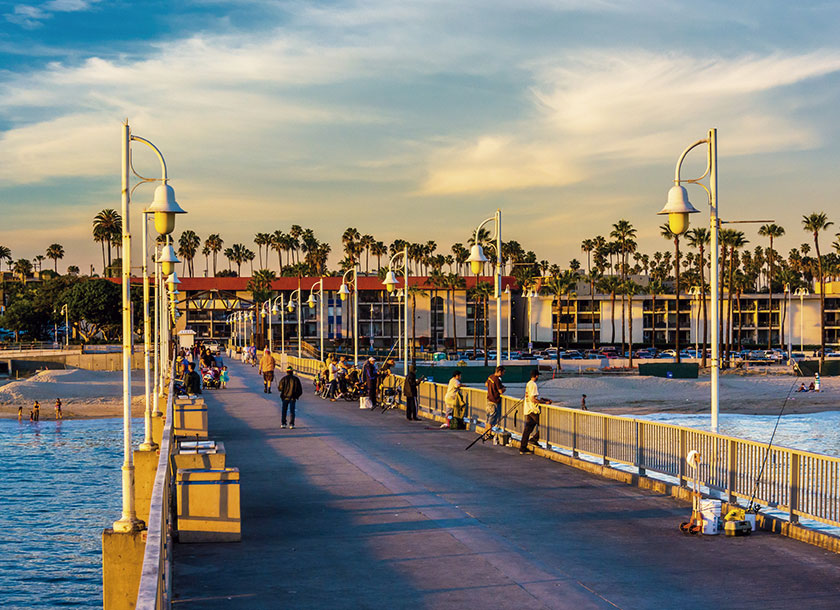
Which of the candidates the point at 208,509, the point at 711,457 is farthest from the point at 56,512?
the point at 711,457

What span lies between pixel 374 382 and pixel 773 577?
22936 mm

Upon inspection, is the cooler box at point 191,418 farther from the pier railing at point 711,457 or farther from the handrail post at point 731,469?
the handrail post at point 731,469

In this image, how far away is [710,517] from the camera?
39.1ft

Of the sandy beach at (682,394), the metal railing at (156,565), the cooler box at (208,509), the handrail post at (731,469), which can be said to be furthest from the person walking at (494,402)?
the sandy beach at (682,394)

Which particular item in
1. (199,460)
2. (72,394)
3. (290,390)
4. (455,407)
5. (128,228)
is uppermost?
(128,228)

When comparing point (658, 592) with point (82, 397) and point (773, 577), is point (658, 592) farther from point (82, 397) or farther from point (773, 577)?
point (82, 397)

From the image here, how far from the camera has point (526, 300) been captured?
554 ft

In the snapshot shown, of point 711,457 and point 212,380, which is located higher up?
point 711,457

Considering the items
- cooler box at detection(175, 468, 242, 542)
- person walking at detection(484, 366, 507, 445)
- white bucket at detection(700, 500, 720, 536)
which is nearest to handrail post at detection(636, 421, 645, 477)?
white bucket at detection(700, 500, 720, 536)

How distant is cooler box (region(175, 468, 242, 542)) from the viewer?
37.1 feet

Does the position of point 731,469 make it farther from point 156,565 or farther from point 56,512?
point 56,512

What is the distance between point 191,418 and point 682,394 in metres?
66.0

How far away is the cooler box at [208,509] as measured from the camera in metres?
11.3

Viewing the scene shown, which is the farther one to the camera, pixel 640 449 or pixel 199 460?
→ pixel 640 449
